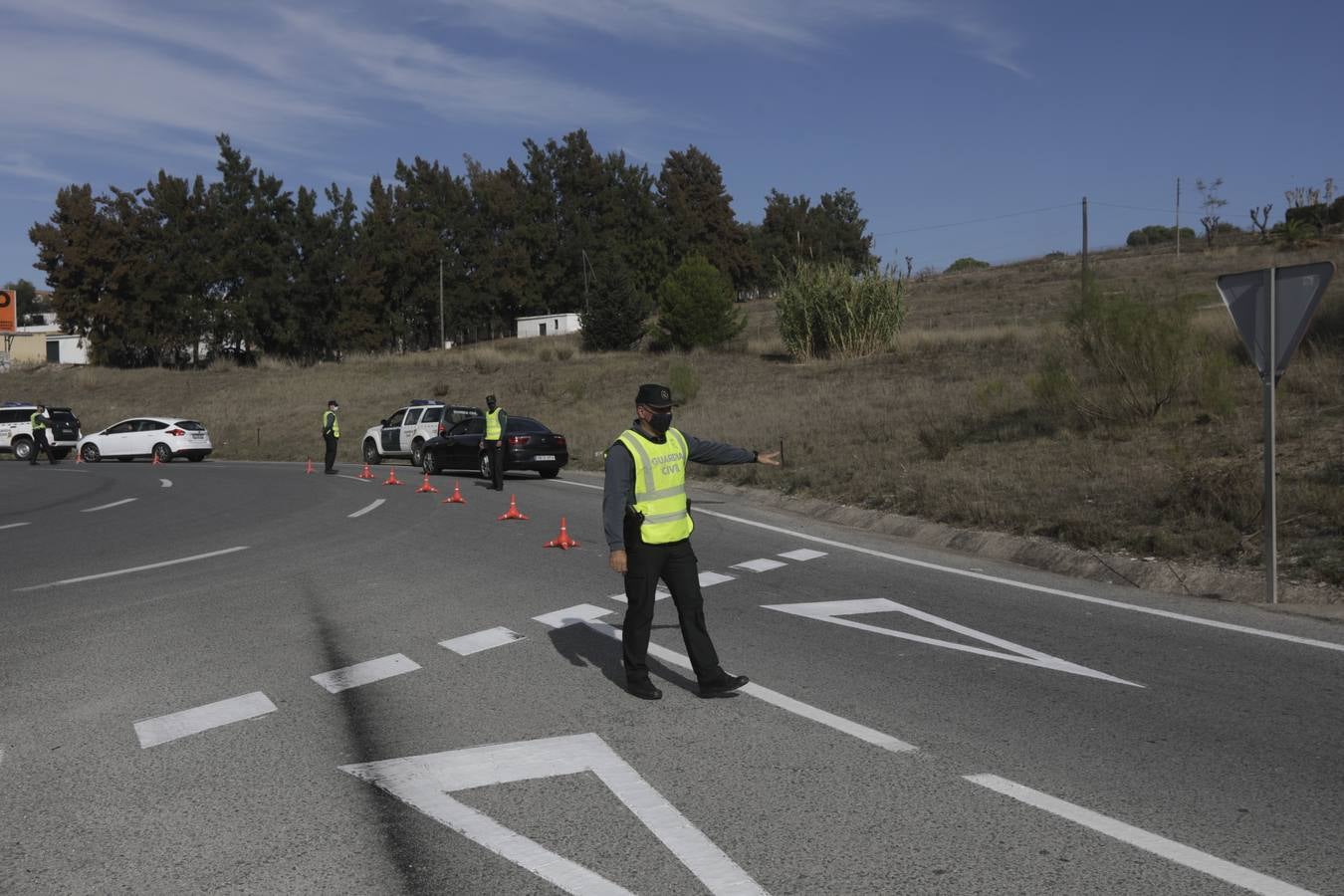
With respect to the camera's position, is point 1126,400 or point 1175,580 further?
point 1126,400

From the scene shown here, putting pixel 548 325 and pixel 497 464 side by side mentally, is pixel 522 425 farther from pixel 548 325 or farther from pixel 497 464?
pixel 548 325

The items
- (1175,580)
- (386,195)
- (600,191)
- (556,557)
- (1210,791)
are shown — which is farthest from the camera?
(600,191)

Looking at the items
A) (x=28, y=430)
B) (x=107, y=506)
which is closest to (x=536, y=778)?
(x=107, y=506)

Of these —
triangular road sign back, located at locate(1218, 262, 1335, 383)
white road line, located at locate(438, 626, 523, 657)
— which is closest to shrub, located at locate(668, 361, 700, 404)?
triangular road sign back, located at locate(1218, 262, 1335, 383)

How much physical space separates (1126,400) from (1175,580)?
10.3 m

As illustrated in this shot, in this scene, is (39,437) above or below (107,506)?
above

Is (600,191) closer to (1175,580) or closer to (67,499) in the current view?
(67,499)

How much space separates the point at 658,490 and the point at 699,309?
163 ft

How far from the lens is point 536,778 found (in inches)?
187

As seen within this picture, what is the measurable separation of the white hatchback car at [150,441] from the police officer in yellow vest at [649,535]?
32266 mm

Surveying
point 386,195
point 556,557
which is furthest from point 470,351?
point 556,557

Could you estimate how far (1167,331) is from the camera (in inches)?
733

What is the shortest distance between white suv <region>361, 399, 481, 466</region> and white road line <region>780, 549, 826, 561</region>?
749 inches

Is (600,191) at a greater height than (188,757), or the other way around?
(600,191)
